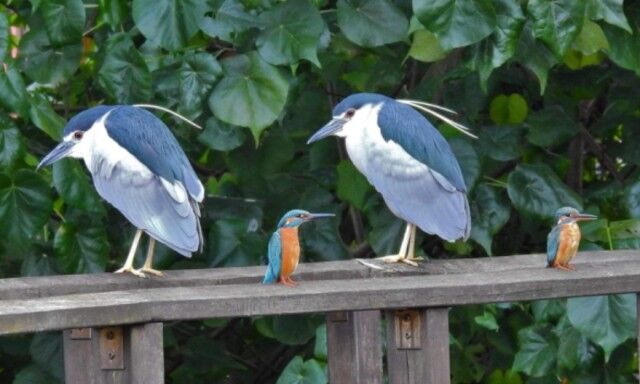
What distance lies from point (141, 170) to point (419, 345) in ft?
2.54

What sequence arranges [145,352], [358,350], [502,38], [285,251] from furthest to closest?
[502,38], [358,350], [285,251], [145,352]

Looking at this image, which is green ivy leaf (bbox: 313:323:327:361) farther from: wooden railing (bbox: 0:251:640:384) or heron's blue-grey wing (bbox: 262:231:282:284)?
heron's blue-grey wing (bbox: 262:231:282:284)

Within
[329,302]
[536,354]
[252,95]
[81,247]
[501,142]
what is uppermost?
[252,95]

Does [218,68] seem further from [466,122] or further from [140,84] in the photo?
[466,122]

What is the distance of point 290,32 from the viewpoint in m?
4.12

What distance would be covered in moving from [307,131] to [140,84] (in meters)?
0.92

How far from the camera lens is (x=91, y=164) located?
3.48 m

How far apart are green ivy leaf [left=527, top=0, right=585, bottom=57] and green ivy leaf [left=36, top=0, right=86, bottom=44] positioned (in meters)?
1.25

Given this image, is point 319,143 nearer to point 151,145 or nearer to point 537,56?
point 537,56

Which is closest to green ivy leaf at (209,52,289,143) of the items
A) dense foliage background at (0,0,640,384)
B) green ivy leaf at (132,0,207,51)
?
dense foliage background at (0,0,640,384)

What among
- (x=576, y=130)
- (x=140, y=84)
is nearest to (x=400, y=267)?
(x=140, y=84)

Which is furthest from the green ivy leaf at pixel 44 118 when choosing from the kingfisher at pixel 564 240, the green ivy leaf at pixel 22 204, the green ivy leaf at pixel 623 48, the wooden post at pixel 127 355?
the green ivy leaf at pixel 623 48

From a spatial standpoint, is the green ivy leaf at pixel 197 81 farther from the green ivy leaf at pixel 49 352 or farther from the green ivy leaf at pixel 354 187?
the green ivy leaf at pixel 49 352

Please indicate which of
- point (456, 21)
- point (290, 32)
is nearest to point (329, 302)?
point (456, 21)
